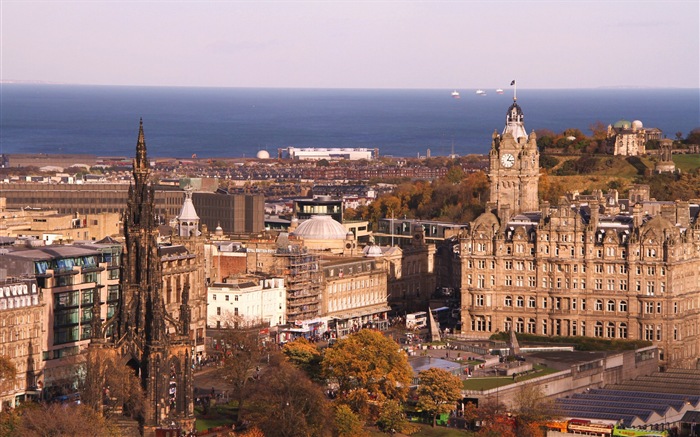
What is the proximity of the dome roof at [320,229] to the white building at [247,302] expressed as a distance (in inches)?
769

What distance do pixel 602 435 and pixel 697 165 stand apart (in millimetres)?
91016

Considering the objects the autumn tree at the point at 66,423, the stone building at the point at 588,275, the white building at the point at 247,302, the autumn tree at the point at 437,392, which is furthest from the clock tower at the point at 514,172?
the autumn tree at the point at 66,423

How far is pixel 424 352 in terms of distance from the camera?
130 meters

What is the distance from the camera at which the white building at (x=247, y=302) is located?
452 feet

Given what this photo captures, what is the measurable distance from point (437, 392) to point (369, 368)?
3757mm

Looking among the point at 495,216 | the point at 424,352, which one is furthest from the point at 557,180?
the point at 424,352

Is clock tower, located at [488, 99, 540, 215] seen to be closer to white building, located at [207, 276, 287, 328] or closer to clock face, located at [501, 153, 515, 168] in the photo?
clock face, located at [501, 153, 515, 168]

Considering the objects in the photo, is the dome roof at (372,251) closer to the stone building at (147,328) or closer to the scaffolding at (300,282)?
the scaffolding at (300,282)

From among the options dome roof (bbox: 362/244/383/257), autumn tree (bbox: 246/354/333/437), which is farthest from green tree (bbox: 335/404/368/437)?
dome roof (bbox: 362/244/383/257)

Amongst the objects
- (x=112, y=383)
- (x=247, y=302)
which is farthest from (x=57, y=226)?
(x=112, y=383)

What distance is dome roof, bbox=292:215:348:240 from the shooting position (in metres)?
161

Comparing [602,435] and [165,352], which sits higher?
[165,352]

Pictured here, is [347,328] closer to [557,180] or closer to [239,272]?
[239,272]

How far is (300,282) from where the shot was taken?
143375 mm
